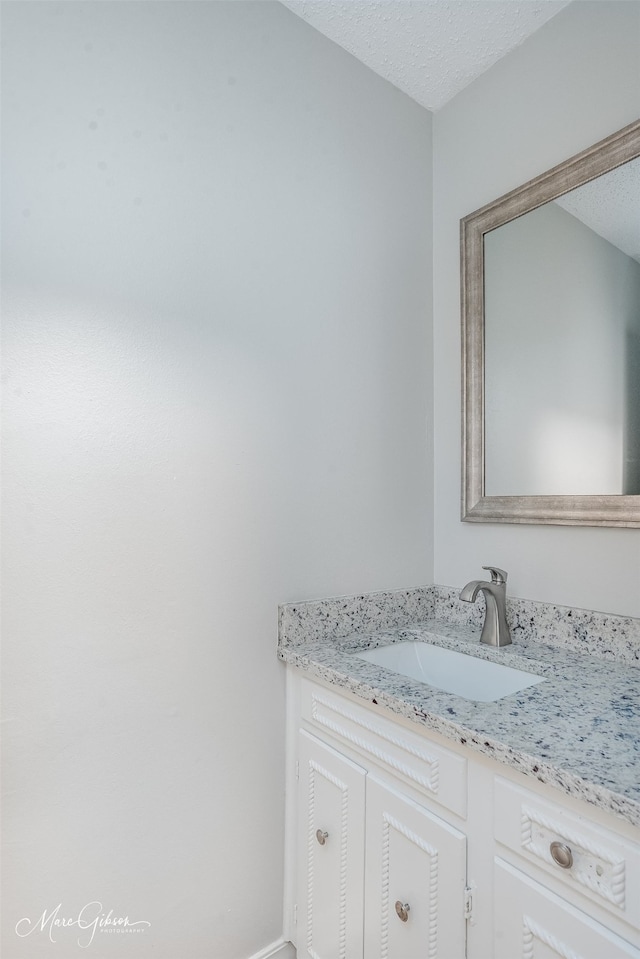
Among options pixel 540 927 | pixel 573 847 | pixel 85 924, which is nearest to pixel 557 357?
pixel 573 847

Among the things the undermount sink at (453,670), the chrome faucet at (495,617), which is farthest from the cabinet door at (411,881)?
the chrome faucet at (495,617)

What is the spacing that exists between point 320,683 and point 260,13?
70.1 inches

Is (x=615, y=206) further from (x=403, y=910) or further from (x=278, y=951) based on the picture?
(x=278, y=951)

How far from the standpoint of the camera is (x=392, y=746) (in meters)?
1.06

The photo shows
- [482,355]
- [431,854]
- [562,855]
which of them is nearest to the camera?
[562,855]

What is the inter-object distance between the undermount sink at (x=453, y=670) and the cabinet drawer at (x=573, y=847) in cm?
41

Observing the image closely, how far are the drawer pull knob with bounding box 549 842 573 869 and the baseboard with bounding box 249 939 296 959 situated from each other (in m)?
0.97

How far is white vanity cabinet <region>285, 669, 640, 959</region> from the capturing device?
734mm

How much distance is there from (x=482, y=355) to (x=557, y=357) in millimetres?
242

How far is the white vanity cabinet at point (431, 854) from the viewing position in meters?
0.73

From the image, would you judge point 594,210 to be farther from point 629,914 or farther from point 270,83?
point 629,914

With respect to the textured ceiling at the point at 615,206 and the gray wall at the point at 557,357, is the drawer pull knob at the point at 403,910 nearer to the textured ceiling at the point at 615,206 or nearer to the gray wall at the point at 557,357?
the gray wall at the point at 557,357

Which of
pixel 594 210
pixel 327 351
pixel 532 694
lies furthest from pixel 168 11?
pixel 532 694

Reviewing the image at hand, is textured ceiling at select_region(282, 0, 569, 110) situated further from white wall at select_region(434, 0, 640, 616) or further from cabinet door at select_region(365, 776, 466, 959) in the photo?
cabinet door at select_region(365, 776, 466, 959)
